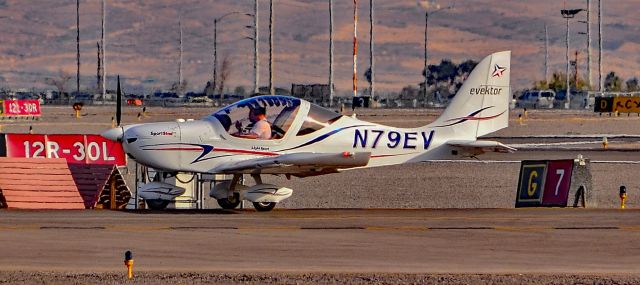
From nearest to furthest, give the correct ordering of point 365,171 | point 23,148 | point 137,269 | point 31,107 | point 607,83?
point 137,269 < point 23,148 < point 365,171 < point 31,107 < point 607,83

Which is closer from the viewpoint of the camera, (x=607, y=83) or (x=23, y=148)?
(x=23, y=148)

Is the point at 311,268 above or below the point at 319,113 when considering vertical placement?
below

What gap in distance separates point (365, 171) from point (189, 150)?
15.0 m

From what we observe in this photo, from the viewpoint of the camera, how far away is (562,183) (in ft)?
92.4

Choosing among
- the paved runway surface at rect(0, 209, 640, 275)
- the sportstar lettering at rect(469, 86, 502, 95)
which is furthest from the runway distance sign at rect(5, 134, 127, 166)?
the sportstar lettering at rect(469, 86, 502, 95)

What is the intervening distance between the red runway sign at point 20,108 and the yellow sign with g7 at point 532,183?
175 ft

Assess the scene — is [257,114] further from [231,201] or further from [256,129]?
[231,201]

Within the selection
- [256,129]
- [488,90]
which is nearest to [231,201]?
[256,129]

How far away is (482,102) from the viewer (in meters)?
28.2

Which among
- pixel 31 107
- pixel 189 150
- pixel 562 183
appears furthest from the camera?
pixel 31 107

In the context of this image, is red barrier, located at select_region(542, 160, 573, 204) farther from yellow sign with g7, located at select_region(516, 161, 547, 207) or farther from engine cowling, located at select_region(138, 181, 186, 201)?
engine cowling, located at select_region(138, 181, 186, 201)

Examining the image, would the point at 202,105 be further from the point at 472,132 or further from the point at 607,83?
the point at 607,83

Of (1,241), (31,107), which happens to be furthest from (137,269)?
(31,107)

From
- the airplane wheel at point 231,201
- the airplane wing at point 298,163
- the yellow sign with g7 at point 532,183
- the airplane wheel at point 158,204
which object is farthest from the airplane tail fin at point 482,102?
the airplane wheel at point 158,204
